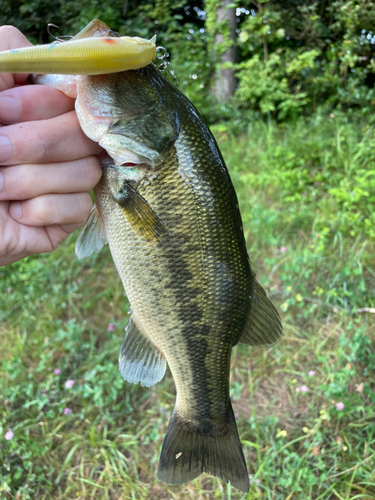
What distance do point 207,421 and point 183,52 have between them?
6.34 metres

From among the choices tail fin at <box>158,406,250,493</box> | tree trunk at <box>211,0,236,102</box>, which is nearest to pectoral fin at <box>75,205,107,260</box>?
tail fin at <box>158,406,250,493</box>

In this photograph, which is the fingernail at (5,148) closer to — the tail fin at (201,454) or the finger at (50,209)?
the finger at (50,209)

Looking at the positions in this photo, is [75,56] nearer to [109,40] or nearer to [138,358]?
[109,40]

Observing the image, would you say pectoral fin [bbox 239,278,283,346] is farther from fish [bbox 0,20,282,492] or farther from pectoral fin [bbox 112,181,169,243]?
pectoral fin [bbox 112,181,169,243]

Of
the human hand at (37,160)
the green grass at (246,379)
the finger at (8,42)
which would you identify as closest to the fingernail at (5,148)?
the human hand at (37,160)

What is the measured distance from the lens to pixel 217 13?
6.11 meters

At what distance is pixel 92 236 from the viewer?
1216 mm

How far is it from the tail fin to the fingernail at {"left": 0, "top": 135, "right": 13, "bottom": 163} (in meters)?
1.22

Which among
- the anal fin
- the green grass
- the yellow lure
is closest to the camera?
the yellow lure

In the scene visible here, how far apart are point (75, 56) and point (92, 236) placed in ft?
2.03

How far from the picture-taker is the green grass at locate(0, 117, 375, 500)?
2051 millimetres

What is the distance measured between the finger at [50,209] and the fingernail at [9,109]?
25 cm

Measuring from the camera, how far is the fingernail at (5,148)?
0.97m

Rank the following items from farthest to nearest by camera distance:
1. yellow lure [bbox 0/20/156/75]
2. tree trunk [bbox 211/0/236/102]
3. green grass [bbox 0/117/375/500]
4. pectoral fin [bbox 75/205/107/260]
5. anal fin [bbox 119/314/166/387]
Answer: tree trunk [bbox 211/0/236/102] → green grass [bbox 0/117/375/500] → anal fin [bbox 119/314/166/387] → pectoral fin [bbox 75/205/107/260] → yellow lure [bbox 0/20/156/75]
